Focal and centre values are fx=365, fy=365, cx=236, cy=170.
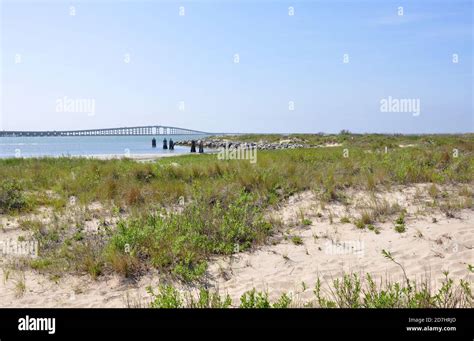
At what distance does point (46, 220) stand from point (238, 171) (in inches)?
231

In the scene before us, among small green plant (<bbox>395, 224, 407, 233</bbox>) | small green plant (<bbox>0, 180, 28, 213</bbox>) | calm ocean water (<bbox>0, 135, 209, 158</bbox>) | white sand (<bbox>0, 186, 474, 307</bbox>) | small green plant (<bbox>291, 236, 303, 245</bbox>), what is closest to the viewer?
white sand (<bbox>0, 186, 474, 307</bbox>)

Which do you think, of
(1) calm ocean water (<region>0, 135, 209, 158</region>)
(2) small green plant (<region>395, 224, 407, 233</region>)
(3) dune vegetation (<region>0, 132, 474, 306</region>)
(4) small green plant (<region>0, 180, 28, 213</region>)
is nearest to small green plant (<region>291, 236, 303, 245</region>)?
(3) dune vegetation (<region>0, 132, 474, 306</region>)

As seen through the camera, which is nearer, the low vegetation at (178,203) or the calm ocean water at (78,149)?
the low vegetation at (178,203)

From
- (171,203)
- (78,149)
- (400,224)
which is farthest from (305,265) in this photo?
(78,149)

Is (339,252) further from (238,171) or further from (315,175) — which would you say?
(238,171)

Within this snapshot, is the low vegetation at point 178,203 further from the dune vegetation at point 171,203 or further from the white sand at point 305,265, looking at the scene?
the white sand at point 305,265

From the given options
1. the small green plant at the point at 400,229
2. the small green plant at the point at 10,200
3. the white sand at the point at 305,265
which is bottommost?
the white sand at the point at 305,265

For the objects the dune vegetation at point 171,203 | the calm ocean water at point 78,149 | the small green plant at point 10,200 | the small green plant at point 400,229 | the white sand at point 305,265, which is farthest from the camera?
the calm ocean water at point 78,149

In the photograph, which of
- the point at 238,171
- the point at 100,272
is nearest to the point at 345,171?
the point at 238,171

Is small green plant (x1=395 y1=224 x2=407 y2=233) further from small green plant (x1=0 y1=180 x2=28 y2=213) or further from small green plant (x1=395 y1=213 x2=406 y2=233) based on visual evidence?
small green plant (x1=0 y1=180 x2=28 y2=213)

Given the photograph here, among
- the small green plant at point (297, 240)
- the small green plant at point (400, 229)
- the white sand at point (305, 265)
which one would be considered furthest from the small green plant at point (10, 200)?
the small green plant at point (400, 229)

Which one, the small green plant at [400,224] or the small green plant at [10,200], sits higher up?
the small green plant at [10,200]

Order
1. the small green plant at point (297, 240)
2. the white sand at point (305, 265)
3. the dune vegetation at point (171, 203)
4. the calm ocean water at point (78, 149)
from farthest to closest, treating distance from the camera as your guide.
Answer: the calm ocean water at point (78, 149)
the small green plant at point (297, 240)
the dune vegetation at point (171, 203)
the white sand at point (305, 265)
